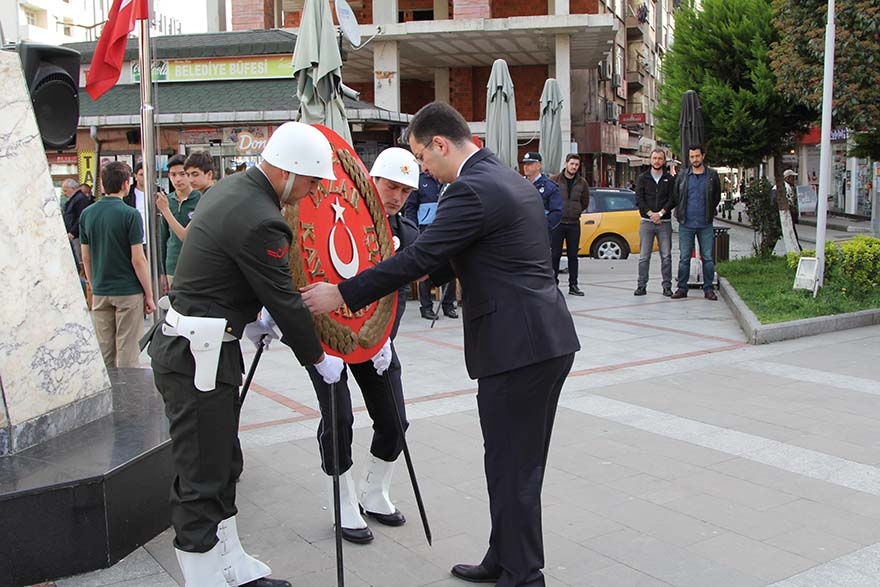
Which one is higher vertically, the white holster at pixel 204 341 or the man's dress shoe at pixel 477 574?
the white holster at pixel 204 341

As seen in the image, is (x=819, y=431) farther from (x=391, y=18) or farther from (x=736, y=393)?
(x=391, y=18)

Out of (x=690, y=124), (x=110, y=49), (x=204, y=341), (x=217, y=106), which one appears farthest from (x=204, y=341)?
(x=217, y=106)

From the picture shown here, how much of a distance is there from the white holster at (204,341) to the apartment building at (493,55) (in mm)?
19210

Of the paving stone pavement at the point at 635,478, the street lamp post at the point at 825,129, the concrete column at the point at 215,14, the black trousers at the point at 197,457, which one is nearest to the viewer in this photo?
the black trousers at the point at 197,457

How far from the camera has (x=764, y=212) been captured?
15.6m

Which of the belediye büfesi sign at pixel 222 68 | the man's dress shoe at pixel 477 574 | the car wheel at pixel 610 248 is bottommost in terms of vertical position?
the man's dress shoe at pixel 477 574

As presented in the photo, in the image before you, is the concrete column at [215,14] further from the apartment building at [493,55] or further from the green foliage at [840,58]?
the green foliage at [840,58]

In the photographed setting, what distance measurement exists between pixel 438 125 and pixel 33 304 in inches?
91.5

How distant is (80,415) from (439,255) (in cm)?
243

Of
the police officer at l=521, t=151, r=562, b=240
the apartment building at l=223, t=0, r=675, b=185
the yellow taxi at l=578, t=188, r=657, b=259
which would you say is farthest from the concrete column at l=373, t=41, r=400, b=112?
the police officer at l=521, t=151, r=562, b=240

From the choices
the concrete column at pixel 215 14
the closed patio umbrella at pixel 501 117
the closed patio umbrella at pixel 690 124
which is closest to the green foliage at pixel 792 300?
the closed patio umbrella at pixel 690 124

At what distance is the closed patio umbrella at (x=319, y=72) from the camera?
21.2ft

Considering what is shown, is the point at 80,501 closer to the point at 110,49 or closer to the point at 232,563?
the point at 232,563

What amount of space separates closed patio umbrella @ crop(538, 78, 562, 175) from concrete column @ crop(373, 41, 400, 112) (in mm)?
12278
